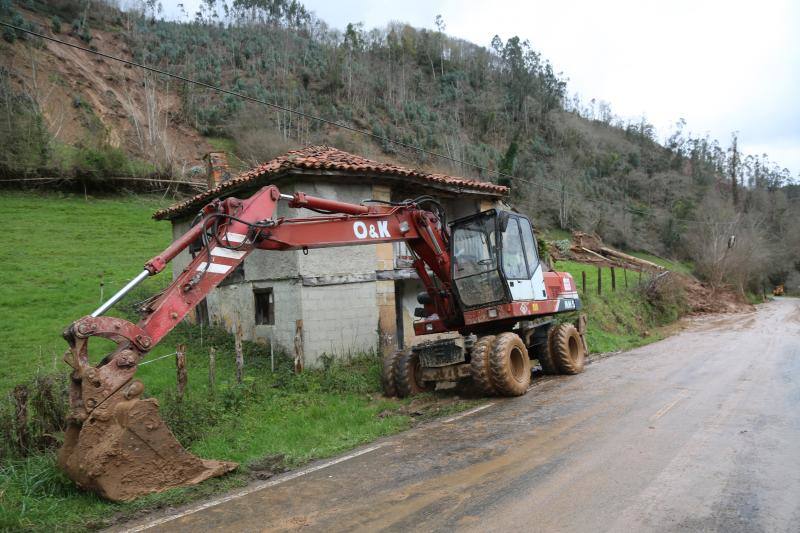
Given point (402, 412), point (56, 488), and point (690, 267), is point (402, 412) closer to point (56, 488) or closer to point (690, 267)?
point (56, 488)

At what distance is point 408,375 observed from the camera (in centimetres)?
1066

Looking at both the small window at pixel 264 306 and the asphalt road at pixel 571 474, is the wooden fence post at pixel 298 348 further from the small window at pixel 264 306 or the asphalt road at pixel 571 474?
the asphalt road at pixel 571 474

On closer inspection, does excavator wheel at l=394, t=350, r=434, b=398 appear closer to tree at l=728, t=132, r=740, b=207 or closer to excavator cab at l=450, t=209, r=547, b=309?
excavator cab at l=450, t=209, r=547, b=309

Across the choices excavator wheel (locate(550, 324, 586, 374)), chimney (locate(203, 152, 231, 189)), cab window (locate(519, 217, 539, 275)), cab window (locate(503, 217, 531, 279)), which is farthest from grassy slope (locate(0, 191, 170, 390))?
excavator wheel (locate(550, 324, 586, 374))

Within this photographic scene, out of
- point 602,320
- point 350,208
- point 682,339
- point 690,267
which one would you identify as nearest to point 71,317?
point 350,208

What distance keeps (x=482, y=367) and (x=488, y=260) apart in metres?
1.97

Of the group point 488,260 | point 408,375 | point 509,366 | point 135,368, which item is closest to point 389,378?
point 408,375

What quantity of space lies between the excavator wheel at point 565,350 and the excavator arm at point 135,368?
271 inches

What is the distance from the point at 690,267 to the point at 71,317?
45.0 meters

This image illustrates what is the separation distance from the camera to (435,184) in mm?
15039

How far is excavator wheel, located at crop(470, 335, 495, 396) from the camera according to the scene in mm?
9828

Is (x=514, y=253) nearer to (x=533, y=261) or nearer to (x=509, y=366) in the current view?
(x=533, y=261)

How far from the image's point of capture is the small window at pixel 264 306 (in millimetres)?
14320

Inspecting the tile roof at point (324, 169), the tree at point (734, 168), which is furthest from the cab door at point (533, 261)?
the tree at point (734, 168)
